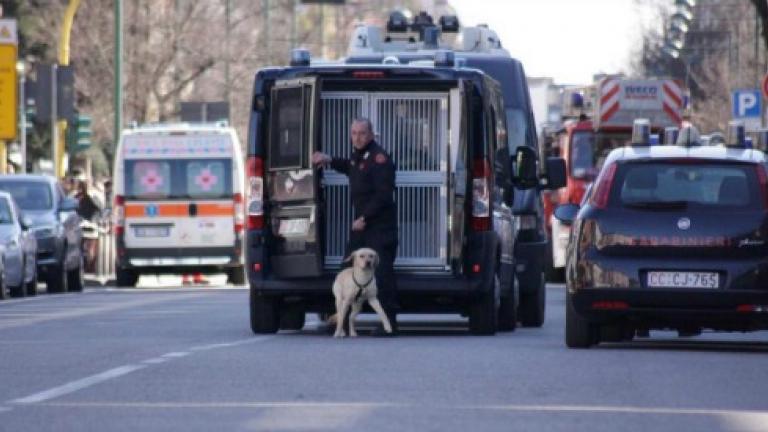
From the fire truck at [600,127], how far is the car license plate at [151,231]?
5700mm

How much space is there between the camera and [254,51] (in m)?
70.8

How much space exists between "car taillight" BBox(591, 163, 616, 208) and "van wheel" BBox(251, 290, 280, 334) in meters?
3.35

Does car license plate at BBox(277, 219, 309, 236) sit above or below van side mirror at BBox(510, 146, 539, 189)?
below

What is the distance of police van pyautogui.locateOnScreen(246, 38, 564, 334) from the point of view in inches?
818

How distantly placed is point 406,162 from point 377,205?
1.20m

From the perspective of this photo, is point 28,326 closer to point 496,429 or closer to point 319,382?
point 319,382

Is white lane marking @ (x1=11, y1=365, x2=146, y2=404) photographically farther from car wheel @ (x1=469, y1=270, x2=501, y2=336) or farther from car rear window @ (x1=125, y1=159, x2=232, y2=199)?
car rear window @ (x1=125, y1=159, x2=232, y2=199)

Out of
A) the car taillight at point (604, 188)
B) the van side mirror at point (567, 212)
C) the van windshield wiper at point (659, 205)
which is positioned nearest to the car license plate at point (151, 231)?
the van side mirror at point (567, 212)

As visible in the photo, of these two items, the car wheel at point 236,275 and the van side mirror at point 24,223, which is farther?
the car wheel at point 236,275

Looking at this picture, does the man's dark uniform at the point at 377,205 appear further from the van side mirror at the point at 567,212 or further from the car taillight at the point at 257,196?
the van side mirror at the point at 567,212

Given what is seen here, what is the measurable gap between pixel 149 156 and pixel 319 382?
2424cm

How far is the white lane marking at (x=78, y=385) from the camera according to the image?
44.0ft

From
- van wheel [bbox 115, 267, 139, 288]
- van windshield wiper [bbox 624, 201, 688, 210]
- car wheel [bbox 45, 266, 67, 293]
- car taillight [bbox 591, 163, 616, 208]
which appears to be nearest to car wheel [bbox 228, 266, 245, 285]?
van wheel [bbox 115, 267, 139, 288]

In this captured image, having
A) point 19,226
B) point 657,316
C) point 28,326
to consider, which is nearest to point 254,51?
point 19,226
